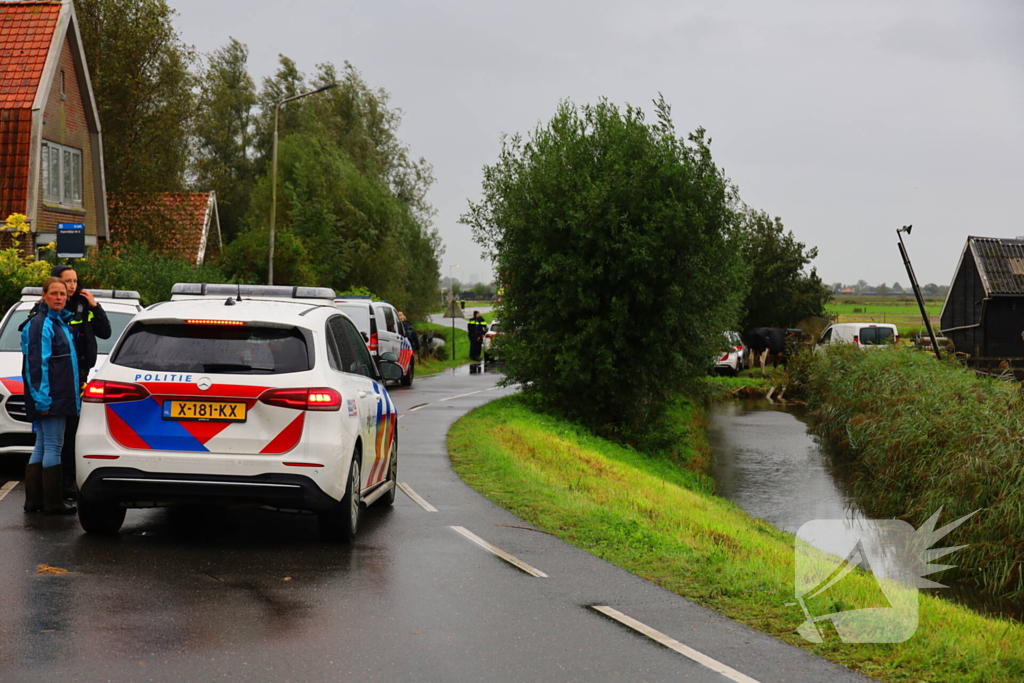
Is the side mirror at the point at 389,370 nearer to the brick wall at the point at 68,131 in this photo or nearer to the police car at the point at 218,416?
the police car at the point at 218,416

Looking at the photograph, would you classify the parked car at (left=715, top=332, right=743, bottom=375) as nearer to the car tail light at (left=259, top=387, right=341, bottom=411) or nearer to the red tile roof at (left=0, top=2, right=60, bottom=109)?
the red tile roof at (left=0, top=2, right=60, bottom=109)

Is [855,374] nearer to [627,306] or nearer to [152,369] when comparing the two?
[627,306]

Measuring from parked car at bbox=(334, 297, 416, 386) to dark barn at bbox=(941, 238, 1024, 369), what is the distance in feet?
88.4

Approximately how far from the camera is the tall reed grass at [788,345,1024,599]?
1479 centimetres

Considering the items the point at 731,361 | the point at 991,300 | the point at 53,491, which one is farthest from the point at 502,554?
the point at 991,300

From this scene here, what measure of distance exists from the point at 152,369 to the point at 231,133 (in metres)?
63.5

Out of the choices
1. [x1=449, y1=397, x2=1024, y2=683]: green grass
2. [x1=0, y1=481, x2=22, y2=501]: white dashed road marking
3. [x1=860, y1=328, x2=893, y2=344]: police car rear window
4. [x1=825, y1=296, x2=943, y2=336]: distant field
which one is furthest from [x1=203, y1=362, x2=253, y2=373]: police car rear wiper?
[x1=825, y1=296, x2=943, y2=336]: distant field

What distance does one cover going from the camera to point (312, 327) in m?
9.06

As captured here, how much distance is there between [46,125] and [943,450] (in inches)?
949

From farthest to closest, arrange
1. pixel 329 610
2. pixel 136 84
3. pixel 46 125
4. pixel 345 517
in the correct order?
pixel 136 84
pixel 46 125
pixel 345 517
pixel 329 610

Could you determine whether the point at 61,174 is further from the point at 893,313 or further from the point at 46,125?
the point at 893,313

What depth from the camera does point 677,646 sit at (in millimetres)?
6734

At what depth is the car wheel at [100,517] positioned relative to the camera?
30.0 ft

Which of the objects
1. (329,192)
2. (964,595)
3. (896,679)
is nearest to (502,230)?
(964,595)
